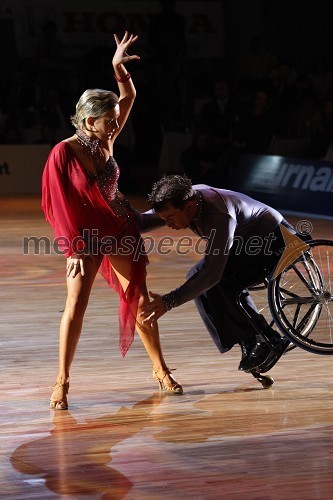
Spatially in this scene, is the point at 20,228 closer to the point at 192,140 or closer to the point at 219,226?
the point at 192,140

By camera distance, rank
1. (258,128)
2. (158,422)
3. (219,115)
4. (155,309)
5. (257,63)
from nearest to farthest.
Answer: (158,422), (155,309), (258,128), (219,115), (257,63)

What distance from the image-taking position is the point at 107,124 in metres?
6.04

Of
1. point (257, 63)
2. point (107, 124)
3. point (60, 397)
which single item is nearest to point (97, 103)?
point (107, 124)

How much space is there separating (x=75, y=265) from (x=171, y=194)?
60 centimetres

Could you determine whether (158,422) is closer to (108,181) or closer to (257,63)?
(108,181)

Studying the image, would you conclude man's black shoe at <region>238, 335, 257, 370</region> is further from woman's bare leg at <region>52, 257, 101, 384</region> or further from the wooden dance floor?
woman's bare leg at <region>52, 257, 101, 384</region>

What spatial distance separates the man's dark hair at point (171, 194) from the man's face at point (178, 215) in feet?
0.07

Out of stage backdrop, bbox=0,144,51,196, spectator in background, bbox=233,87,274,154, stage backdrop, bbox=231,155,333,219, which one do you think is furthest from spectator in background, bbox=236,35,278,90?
stage backdrop, bbox=0,144,51,196

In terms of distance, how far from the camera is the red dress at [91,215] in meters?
5.98

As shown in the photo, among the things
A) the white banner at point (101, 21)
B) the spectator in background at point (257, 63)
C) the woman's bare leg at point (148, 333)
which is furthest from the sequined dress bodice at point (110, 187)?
the white banner at point (101, 21)

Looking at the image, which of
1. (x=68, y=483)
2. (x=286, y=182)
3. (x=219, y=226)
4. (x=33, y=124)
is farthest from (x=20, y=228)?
(x=68, y=483)

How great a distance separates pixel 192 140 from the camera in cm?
1723

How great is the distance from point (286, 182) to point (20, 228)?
11.4 ft

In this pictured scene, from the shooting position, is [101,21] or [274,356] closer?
[274,356]
